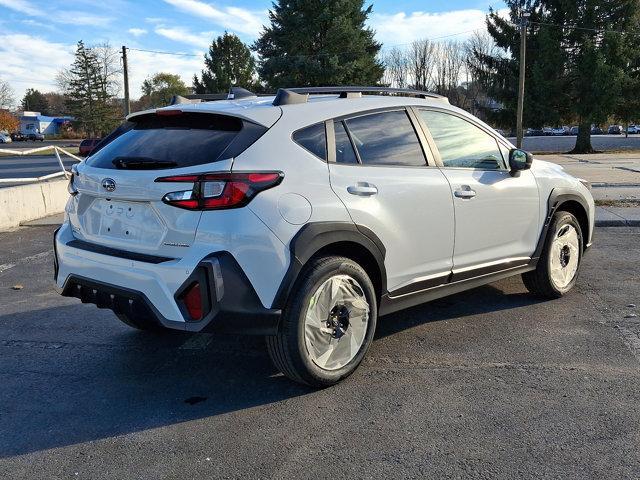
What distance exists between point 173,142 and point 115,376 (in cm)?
158

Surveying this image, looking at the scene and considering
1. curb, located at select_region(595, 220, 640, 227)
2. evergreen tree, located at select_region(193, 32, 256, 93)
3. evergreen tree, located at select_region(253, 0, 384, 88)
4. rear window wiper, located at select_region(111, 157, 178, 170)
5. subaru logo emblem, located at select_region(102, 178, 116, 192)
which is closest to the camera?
rear window wiper, located at select_region(111, 157, 178, 170)

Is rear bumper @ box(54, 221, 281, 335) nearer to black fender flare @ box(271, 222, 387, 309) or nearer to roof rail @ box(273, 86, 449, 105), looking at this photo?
black fender flare @ box(271, 222, 387, 309)

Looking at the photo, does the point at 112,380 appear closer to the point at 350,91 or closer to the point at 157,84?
the point at 350,91

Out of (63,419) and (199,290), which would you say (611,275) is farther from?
(63,419)

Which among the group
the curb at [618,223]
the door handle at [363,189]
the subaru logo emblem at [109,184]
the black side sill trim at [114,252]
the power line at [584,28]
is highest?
the power line at [584,28]

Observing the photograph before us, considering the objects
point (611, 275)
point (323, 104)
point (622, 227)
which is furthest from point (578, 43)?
point (323, 104)

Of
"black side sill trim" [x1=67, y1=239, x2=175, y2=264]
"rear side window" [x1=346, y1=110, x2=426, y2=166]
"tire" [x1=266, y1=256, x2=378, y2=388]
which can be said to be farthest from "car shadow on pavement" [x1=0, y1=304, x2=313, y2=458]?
"rear side window" [x1=346, y1=110, x2=426, y2=166]

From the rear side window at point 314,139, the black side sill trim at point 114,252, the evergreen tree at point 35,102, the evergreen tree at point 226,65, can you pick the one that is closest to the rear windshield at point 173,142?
the rear side window at point 314,139

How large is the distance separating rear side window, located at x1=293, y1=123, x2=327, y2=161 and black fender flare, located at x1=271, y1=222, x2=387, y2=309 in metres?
0.45

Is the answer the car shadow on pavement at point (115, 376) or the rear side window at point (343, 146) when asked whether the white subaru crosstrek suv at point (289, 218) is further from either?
the car shadow on pavement at point (115, 376)

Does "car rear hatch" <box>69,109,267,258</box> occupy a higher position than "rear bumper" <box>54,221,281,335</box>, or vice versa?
"car rear hatch" <box>69,109,267,258</box>

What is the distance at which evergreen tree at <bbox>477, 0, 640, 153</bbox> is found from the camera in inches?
1390

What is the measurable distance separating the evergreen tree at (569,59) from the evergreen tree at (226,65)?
25.3 m

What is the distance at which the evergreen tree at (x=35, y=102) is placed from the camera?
404ft
